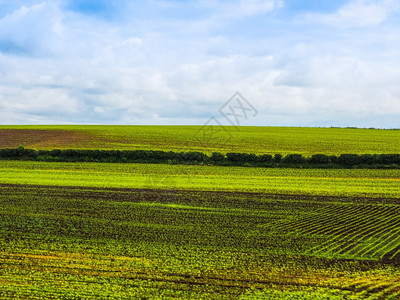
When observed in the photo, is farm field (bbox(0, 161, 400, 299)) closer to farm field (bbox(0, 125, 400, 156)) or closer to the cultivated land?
the cultivated land

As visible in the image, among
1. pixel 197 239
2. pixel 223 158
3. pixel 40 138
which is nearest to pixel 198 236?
pixel 197 239

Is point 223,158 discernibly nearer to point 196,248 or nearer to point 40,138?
point 196,248

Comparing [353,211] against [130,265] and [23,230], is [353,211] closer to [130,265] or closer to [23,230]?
[130,265]

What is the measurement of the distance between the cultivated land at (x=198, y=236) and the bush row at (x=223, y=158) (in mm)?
5036

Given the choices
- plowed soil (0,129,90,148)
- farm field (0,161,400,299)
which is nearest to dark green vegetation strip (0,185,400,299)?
farm field (0,161,400,299)

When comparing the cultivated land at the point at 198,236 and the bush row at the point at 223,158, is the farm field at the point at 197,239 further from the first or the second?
the bush row at the point at 223,158

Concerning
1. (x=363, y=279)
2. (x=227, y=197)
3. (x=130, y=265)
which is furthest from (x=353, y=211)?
(x=130, y=265)

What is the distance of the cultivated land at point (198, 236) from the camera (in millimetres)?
11230

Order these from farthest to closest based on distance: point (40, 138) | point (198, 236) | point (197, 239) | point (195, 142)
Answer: point (40, 138) → point (195, 142) → point (198, 236) → point (197, 239)

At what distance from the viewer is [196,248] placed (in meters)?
14.1

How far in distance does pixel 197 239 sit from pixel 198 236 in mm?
409

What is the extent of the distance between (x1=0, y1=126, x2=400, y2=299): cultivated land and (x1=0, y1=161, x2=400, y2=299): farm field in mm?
52

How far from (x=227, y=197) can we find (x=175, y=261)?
11.7 metres

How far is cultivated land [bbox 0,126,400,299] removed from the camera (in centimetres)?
1123
